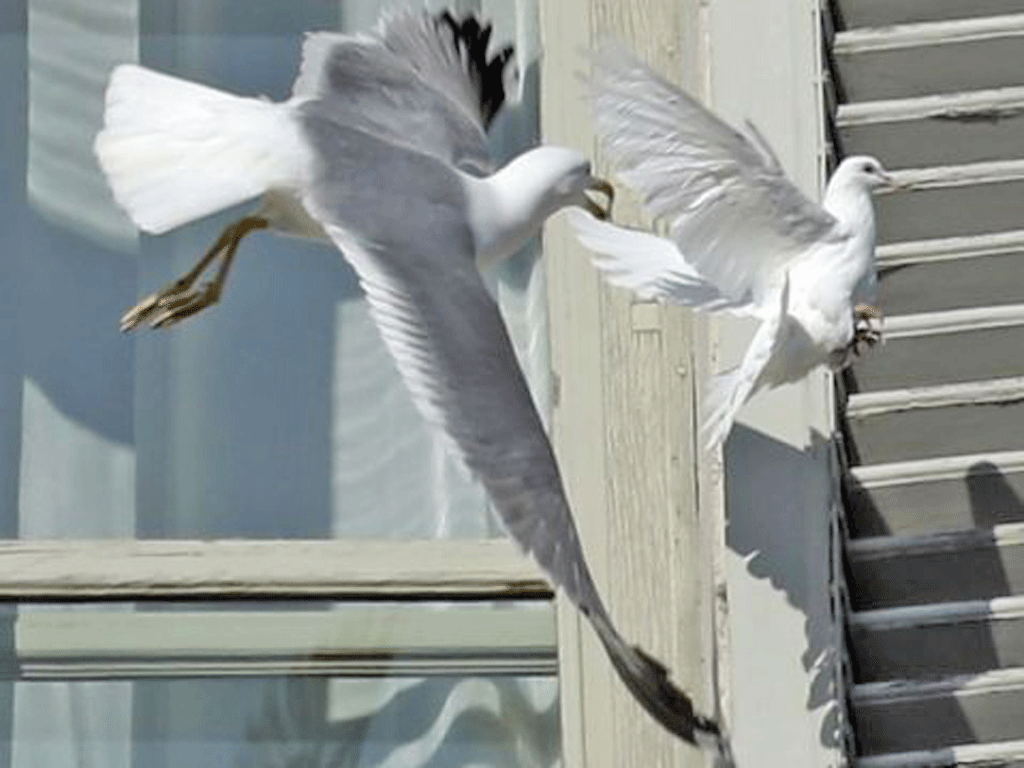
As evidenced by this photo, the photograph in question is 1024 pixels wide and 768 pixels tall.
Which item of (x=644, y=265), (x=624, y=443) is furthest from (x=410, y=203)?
(x=624, y=443)

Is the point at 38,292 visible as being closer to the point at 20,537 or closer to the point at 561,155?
the point at 20,537

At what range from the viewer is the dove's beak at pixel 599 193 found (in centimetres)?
438

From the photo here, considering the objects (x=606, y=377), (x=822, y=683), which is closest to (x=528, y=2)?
(x=606, y=377)

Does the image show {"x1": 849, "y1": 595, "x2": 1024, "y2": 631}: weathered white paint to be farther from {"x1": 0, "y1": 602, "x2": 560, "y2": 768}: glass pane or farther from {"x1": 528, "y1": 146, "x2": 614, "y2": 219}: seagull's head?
{"x1": 528, "y1": 146, "x2": 614, "y2": 219}: seagull's head

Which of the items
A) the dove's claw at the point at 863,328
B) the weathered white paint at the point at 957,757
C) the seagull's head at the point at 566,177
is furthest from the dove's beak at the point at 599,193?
the weathered white paint at the point at 957,757

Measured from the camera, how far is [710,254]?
4332 mm

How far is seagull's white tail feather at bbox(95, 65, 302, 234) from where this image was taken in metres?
4.23

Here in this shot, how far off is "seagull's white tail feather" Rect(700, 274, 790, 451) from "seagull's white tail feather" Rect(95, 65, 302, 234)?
0.35 metres

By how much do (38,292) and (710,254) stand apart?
58cm

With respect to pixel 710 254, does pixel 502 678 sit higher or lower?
lower

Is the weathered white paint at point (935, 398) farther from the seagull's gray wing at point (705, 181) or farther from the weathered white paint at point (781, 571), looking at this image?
the seagull's gray wing at point (705, 181)

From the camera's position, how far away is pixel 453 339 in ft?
13.8

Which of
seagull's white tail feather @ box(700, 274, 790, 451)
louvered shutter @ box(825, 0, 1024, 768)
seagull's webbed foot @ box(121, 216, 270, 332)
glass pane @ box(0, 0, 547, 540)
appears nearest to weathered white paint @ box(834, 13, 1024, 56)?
louvered shutter @ box(825, 0, 1024, 768)

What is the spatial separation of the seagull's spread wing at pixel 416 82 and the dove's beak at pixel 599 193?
0.08 m
